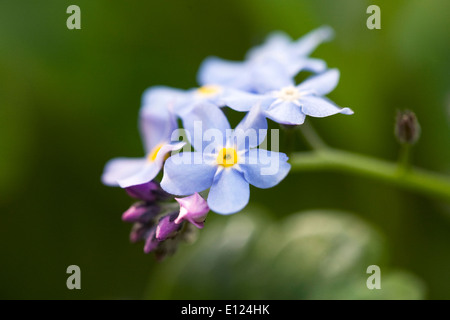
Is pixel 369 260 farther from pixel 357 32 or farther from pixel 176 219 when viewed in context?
pixel 357 32

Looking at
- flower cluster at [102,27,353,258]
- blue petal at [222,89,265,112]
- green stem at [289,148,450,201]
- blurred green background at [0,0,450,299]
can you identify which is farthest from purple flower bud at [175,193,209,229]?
blurred green background at [0,0,450,299]

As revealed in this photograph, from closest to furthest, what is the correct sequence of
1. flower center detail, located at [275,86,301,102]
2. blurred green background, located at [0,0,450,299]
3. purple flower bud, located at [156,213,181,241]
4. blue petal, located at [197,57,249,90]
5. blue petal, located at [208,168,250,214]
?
blue petal, located at [208,168,250,214] → purple flower bud, located at [156,213,181,241] → flower center detail, located at [275,86,301,102] → blue petal, located at [197,57,249,90] → blurred green background, located at [0,0,450,299]

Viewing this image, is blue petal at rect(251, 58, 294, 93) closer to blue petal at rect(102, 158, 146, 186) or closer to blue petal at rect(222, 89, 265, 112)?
blue petal at rect(222, 89, 265, 112)

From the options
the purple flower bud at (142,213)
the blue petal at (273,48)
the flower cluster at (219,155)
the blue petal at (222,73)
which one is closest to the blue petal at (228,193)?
the flower cluster at (219,155)

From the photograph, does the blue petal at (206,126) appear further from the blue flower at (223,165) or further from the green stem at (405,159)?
the green stem at (405,159)

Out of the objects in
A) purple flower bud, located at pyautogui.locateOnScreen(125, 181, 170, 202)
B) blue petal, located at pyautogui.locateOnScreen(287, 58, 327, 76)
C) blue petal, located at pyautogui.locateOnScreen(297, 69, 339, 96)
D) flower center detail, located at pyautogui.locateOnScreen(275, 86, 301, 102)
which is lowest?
purple flower bud, located at pyautogui.locateOnScreen(125, 181, 170, 202)

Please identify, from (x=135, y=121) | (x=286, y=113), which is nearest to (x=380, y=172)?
(x=286, y=113)

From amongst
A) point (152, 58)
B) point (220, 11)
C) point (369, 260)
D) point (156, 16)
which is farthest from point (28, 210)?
point (369, 260)
